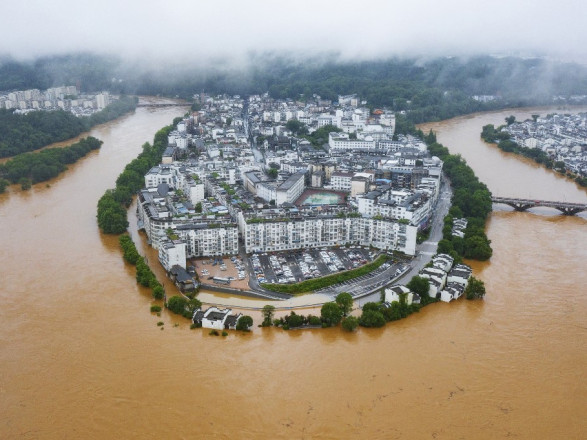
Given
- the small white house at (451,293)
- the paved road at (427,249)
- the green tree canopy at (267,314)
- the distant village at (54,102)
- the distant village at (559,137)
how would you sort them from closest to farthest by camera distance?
the green tree canopy at (267,314) → the small white house at (451,293) → the paved road at (427,249) → the distant village at (559,137) → the distant village at (54,102)

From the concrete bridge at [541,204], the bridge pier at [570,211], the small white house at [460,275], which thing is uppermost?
the concrete bridge at [541,204]

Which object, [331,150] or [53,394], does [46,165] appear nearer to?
[331,150]

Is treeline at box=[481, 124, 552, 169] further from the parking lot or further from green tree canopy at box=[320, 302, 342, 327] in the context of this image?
green tree canopy at box=[320, 302, 342, 327]

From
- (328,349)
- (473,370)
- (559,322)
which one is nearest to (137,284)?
(328,349)

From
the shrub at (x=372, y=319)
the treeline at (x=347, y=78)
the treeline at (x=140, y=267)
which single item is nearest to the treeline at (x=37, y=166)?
the treeline at (x=140, y=267)

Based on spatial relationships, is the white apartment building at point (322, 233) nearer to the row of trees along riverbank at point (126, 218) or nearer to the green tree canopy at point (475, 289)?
the green tree canopy at point (475, 289)

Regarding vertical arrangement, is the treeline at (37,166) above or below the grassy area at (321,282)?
above

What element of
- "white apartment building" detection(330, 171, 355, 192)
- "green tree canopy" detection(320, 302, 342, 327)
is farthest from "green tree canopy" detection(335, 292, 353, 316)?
"white apartment building" detection(330, 171, 355, 192)
